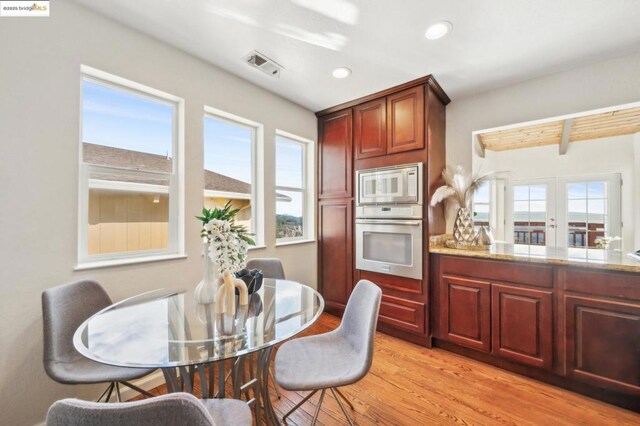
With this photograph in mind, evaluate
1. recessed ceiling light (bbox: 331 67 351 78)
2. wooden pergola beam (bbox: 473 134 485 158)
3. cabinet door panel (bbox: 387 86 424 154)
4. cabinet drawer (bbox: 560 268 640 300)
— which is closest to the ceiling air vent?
recessed ceiling light (bbox: 331 67 351 78)

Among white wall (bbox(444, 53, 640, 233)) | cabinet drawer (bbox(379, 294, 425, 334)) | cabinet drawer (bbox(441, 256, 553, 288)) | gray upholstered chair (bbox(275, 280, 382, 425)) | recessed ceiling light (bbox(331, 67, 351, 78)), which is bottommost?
cabinet drawer (bbox(379, 294, 425, 334))

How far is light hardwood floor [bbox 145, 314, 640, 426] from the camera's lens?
161cm

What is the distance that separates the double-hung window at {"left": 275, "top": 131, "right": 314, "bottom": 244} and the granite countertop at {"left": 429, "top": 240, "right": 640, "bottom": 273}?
1555 mm

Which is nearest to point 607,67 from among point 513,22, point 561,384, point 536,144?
point 536,144

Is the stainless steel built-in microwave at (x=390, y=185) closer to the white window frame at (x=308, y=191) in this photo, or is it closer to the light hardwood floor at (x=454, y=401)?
the white window frame at (x=308, y=191)

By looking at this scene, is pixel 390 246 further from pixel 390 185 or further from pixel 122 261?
pixel 122 261

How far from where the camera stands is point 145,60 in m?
1.92

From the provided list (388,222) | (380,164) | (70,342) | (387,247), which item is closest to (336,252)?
(387,247)

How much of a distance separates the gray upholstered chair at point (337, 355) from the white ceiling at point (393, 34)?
68.7 inches

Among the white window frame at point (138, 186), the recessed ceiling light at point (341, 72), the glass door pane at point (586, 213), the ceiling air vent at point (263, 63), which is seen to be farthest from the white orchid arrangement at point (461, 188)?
the white window frame at point (138, 186)

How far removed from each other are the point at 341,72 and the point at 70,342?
8.82 ft

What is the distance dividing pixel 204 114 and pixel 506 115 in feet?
9.44

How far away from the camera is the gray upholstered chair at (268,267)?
2.25m

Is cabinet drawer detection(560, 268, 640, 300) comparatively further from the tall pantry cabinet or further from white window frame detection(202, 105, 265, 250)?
white window frame detection(202, 105, 265, 250)
